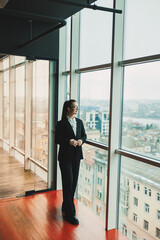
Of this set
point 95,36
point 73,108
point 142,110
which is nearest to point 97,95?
point 73,108

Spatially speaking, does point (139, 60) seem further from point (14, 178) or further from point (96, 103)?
point (14, 178)

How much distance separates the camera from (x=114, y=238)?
338cm

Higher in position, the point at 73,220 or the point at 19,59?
the point at 19,59

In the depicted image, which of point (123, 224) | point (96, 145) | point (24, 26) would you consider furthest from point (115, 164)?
point (24, 26)

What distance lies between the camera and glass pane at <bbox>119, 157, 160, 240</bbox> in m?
2.98

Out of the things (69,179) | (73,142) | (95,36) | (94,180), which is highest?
(95,36)

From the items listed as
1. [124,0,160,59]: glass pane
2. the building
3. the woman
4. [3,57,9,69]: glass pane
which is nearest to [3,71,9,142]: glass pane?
the building

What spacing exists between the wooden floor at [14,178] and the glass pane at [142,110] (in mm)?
2220

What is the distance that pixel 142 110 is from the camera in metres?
3.14

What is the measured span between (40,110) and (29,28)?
5.11 feet

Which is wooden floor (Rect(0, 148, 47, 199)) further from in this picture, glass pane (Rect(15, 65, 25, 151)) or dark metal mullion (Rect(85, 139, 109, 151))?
dark metal mullion (Rect(85, 139, 109, 151))

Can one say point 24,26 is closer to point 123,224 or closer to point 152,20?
point 152,20

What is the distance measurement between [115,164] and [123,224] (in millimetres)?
867

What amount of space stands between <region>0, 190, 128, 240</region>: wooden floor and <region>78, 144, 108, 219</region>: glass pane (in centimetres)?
14
